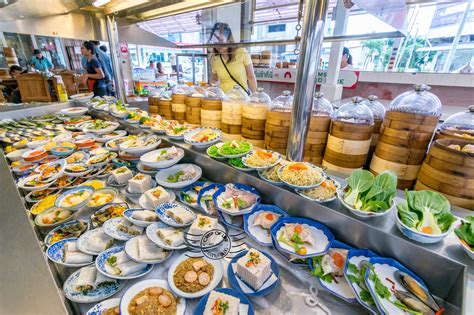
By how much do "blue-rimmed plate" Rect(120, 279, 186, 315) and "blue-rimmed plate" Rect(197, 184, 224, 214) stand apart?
547mm

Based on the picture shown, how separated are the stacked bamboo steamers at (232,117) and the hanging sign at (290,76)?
3.61 metres

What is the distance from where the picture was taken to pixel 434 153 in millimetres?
1140

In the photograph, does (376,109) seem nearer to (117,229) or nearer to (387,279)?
(387,279)

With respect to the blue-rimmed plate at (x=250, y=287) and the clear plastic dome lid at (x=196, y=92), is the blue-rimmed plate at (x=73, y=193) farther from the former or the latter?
the clear plastic dome lid at (x=196, y=92)

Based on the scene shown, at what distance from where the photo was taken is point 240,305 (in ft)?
3.16

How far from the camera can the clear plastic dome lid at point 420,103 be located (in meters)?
1.30

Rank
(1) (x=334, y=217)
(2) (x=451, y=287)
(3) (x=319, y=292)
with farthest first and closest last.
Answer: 1. (1) (x=334, y=217)
2. (3) (x=319, y=292)
3. (2) (x=451, y=287)

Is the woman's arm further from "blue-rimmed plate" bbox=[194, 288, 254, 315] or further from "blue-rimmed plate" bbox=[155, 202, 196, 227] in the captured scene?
"blue-rimmed plate" bbox=[194, 288, 254, 315]

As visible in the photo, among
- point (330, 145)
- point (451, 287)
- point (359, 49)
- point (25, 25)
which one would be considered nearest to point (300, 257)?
point (451, 287)

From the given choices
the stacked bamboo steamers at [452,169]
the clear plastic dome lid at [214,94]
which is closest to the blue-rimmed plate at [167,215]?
the clear plastic dome lid at [214,94]

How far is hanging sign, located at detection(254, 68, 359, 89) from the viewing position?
5.60 m

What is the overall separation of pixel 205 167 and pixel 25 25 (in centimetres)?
362

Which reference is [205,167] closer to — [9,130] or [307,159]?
[307,159]

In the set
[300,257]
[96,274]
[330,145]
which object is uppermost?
[330,145]
